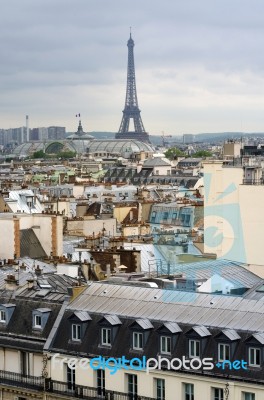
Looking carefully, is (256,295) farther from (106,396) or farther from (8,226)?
(8,226)

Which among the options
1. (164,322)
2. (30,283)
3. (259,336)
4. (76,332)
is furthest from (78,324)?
(259,336)

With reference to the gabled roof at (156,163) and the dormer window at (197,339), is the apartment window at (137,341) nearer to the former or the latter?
the dormer window at (197,339)

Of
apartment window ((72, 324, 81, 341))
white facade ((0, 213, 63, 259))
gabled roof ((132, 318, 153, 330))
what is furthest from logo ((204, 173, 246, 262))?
gabled roof ((132, 318, 153, 330))

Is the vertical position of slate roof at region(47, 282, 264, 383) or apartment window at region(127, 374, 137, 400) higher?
slate roof at region(47, 282, 264, 383)

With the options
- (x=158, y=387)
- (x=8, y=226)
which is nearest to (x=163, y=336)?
(x=158, y=387)

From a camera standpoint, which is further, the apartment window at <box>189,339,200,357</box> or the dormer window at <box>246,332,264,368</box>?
the apartment window at <box>189,339,200,357</box>

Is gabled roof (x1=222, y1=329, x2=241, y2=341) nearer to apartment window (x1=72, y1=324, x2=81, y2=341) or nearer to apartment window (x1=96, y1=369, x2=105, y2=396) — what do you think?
apartment window (x1=96, y1=369, x2=105, y2=396)

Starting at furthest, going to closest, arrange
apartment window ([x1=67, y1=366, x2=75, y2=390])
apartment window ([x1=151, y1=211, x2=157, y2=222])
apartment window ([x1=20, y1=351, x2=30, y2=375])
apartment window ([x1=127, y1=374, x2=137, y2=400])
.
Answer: apartment window ([x1=151, y1=211, x2=157, y2=222])
apartment window ([x1=20, y1=351, x2=30, y2=375])
apartment window ([x1=67, y1=366, x2=75, y2=390])
apartment window ([x1=127, y1=374, x2=137, y2=400])
